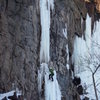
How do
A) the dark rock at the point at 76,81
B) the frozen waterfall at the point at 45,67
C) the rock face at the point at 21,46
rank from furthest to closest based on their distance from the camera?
the dark rock at the point at 76,81
the frozen waterfall at the point at 45,67
the rock face at the point at 21,46

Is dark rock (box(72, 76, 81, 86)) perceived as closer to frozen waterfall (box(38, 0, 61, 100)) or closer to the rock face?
the rock face

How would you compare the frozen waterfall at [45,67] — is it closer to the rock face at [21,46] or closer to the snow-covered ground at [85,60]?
the rock face at [21,46]

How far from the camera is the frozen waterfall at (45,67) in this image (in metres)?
20.6

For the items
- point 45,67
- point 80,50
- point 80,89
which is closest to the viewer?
point 45,67

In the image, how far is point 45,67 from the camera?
2138cm

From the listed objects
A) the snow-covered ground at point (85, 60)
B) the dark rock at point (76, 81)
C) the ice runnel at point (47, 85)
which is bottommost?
the ice runnel at point (47, 85)

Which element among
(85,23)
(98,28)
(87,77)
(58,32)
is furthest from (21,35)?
(98,28)

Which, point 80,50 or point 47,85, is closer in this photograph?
point 47,85

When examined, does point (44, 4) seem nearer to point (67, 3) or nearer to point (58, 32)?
point (58, 32)

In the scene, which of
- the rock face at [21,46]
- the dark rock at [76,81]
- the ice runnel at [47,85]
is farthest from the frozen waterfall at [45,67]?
the dark rock at [76,81]

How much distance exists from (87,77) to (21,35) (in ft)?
35.5

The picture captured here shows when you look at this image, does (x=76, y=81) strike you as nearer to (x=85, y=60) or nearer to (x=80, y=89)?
(x=80, y=89)

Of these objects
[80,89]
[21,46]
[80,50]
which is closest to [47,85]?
[21,46]

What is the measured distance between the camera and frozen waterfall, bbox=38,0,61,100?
67.5ft
